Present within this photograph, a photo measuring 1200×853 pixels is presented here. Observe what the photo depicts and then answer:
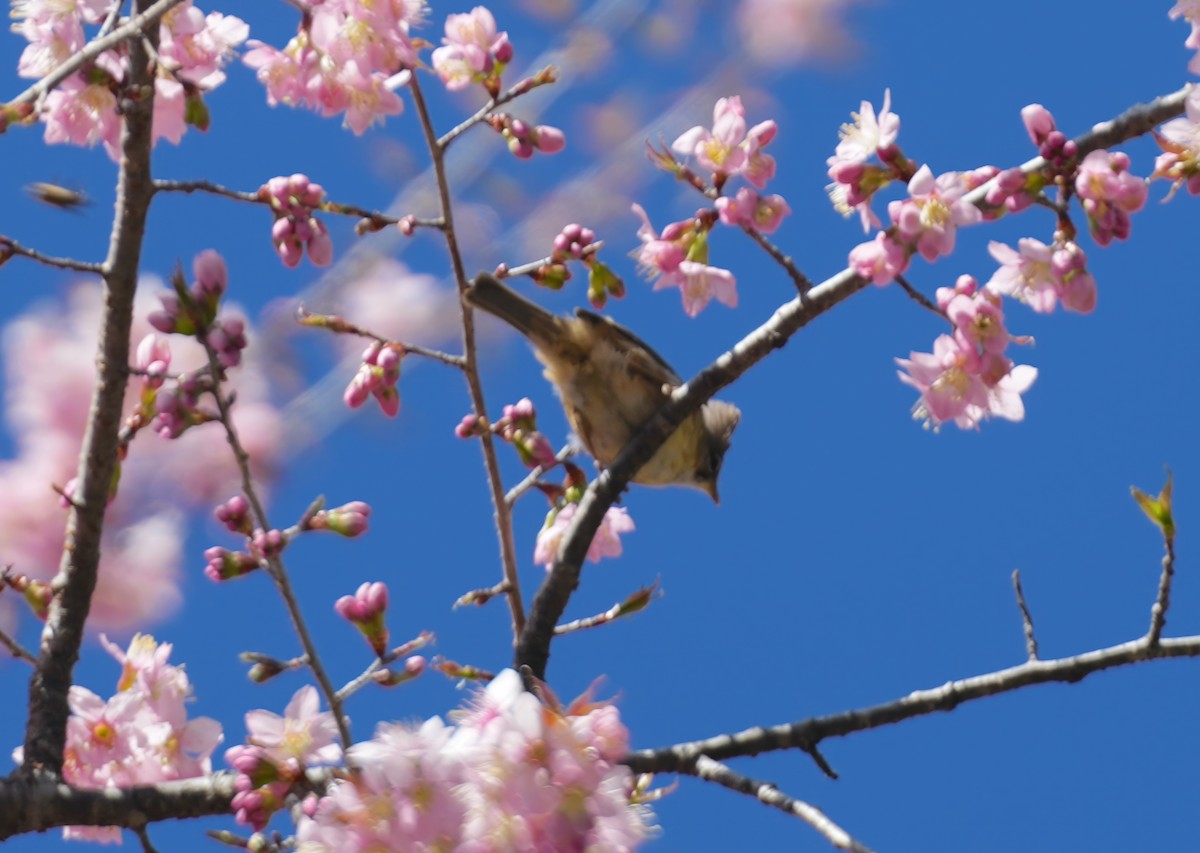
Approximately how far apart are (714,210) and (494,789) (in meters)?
1.40

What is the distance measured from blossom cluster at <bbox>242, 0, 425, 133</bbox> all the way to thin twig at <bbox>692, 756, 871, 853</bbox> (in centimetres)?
154

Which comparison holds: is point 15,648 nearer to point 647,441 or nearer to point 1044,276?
point 647,441

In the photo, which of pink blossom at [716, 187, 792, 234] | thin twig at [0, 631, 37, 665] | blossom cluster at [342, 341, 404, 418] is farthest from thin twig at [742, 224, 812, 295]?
thin twig at [0, 631, 37, 665]

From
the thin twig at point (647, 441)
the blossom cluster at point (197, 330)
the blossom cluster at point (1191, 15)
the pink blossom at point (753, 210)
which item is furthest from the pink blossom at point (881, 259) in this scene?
the blossom cluster at point (197, 330)

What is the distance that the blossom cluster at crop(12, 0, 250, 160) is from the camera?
2.94 m

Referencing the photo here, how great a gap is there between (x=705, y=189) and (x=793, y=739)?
1124mm

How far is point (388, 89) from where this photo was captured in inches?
124

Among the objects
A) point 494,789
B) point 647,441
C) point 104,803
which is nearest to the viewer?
point 494,789

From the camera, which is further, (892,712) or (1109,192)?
(892,712)

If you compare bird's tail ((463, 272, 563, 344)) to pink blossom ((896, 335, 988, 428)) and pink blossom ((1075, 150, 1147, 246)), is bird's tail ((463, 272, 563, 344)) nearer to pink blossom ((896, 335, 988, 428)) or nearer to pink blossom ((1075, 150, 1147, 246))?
pink blossom ((896, 335, 988, 428))

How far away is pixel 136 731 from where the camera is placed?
3.06 meters

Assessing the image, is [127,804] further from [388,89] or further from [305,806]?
[388,89]

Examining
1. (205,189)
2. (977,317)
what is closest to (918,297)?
(977,317)

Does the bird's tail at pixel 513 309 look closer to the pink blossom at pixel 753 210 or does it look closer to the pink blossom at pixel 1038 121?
the pink blossom at pixel 753 210
